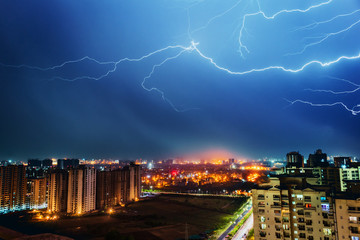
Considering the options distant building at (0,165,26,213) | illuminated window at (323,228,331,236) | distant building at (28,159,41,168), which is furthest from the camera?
distant building at (28,159,41,168)

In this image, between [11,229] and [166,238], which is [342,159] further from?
[11,229]

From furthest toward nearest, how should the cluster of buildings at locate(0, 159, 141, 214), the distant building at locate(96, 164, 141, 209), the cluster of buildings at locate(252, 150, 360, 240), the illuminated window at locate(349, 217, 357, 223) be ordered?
the distant building at locate(96, 164, 141, 209)
the cluster of buildings at locate(0, 159, 141, 214)
the cluster of buildings at locate(252, 150, 360, 240)
the illuminated window at locate(349, 217, 357, 223)

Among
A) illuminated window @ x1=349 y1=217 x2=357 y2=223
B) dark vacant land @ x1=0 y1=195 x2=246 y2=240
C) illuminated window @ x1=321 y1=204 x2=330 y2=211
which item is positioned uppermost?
illuminated window @ x1=321 y1=204 x2=330 y2=211

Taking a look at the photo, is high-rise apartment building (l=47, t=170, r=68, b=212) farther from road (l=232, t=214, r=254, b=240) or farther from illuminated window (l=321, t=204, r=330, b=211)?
illuminated window (l=321, t=204, r=330, b=211)

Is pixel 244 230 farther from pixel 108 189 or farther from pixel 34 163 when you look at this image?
pixel 34 163

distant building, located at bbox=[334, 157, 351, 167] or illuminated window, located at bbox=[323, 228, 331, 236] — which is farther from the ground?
distant building, located at bbox=[334, 157, 351, 167]

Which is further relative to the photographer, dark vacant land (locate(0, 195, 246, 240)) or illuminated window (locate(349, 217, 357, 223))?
dark vacant land (locate(0, 195, 246, 240))

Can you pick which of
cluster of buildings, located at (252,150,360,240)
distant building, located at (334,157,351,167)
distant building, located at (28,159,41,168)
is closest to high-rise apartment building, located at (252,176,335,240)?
cluster of buildings, located at (252,150,360,240)
